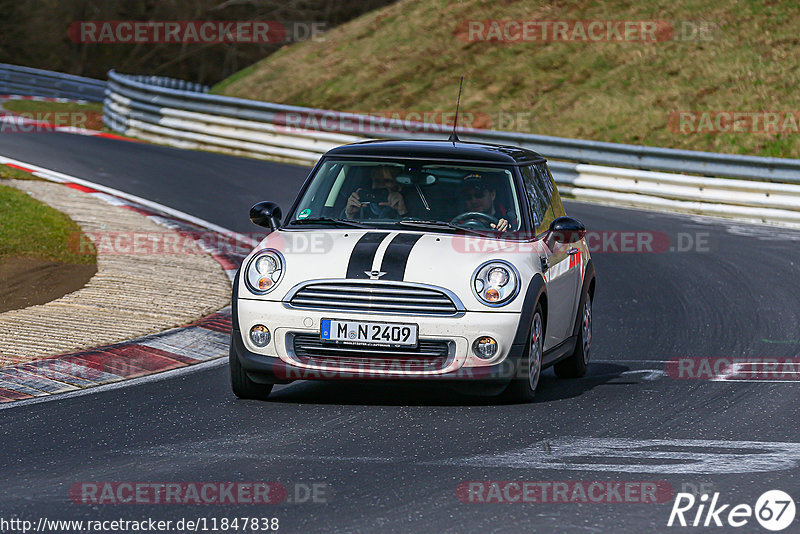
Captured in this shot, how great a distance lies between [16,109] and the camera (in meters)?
30.3

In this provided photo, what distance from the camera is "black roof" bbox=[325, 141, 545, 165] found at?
28.1 ft

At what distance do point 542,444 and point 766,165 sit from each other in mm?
13626

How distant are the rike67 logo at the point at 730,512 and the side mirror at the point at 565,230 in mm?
3018

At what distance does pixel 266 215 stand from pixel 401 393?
4.72ft

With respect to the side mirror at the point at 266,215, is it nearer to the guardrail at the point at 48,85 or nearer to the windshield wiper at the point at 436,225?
the windshield wiper at the point at 436,225

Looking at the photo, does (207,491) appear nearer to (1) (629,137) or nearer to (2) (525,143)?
(2) (525,143)

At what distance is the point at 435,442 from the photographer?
6691mm
